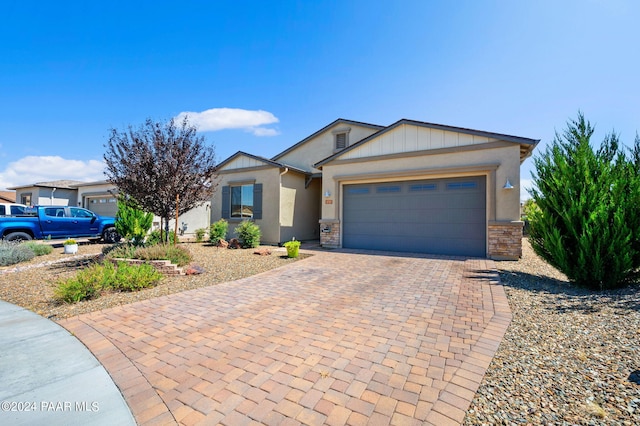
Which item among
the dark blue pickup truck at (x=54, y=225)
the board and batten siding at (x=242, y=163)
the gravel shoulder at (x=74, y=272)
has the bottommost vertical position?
the gravel shoulder at (x=74, y=272)

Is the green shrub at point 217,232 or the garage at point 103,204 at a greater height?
the garage at point 103,204

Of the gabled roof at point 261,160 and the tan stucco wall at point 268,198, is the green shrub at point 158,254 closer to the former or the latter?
the tan stucco wall at point 268,198

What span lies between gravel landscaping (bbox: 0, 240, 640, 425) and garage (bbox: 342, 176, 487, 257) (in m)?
3.17

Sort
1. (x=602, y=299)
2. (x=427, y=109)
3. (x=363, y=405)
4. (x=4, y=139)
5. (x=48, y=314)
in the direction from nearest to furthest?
(x=363, y=405)
(x=48, y=314)
(x=602, y=299)
(x=427, y=109)
(x=4, y=139)

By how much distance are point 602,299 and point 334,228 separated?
8.30m

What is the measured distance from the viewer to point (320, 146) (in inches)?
625

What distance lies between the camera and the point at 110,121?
8.56 m

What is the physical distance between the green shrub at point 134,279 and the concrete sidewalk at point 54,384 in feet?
5.97

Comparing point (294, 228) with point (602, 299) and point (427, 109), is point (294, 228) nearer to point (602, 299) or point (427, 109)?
point (427, 109)

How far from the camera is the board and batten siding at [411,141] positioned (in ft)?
32.0

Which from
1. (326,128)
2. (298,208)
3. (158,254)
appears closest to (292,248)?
(158,254)

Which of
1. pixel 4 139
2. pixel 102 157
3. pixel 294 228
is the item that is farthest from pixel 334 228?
pixel 4 139

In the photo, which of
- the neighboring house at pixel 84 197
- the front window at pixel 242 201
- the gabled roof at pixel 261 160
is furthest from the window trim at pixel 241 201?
the neighboring house at pixel 84 197

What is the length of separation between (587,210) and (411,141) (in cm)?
589
